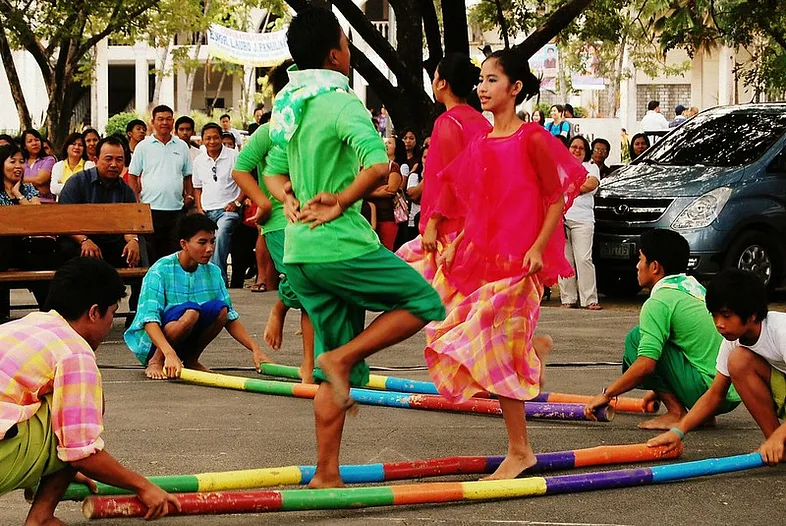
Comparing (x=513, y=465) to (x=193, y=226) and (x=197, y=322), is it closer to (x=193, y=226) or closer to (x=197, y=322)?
(x=193, y=226)

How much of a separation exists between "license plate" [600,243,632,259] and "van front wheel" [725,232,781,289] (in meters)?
1.05

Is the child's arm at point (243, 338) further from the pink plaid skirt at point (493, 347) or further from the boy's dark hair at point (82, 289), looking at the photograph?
the boy's dark hair at point (82, 289)

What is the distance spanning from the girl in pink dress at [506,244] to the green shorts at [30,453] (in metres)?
2.12

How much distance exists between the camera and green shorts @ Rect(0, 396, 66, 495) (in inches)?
196

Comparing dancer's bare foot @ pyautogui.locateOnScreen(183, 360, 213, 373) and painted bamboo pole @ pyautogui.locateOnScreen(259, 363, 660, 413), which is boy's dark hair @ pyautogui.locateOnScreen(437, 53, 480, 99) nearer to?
painted bamboo pole @ pyautogui.locateOnScreen(259, 363, 660, 413)

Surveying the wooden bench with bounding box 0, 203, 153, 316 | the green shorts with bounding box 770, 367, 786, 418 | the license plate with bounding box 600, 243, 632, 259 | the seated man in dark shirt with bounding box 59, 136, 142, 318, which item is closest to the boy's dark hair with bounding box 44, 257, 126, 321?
the green shorts with bounding box 770, 367, 786, 418

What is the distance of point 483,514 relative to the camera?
578cm

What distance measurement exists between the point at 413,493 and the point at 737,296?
5.61 ft

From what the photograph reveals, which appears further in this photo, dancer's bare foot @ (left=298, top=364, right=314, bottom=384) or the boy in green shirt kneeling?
dancer's bare foot @ (left=298, top=364, right=314, bottom=384)

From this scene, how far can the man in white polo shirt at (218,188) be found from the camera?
16.0 m

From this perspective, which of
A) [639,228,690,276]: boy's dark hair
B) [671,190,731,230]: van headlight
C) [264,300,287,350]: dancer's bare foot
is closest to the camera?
[639,228,690,276]: boy's dark hair

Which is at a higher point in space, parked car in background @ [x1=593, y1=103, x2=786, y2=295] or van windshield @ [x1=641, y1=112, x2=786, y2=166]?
van windshield @ [x1=641, y1=112, x2=786, y2=166]

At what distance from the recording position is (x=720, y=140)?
605 inches

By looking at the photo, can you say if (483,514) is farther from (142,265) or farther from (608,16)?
(608,16)
